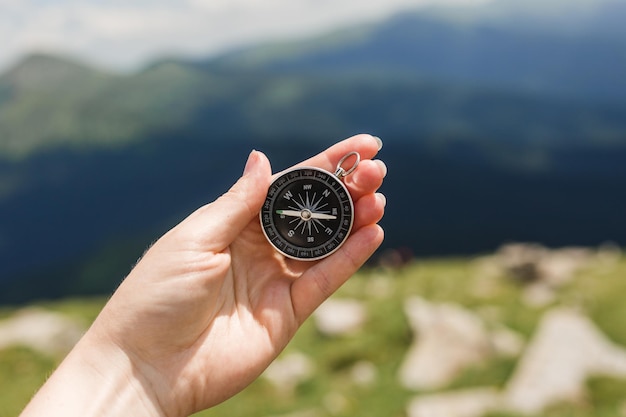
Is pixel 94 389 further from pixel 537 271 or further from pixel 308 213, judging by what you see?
pixel 537 271

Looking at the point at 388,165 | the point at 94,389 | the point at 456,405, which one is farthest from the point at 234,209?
the point at 388,165

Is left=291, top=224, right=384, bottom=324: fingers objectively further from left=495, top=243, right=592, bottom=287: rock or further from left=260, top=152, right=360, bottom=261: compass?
left=495, top=243, right=592, bottom=287: rock

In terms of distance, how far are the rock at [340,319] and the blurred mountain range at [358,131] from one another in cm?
2534

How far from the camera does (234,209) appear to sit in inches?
185

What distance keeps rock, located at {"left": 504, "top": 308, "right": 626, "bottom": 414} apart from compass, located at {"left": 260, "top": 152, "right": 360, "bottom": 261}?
436 centimetres

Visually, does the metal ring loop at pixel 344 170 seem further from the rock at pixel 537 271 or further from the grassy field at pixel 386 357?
the rock at pixel 537 271

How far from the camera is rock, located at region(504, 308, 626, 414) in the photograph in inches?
323

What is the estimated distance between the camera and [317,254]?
5020mm

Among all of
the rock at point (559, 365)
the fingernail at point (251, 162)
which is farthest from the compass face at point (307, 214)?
the rock at point (559, 365)

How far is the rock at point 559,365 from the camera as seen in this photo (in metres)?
8.20

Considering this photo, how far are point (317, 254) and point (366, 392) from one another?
5.89 m

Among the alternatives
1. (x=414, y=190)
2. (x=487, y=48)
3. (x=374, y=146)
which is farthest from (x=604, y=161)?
(x=374, y=146)

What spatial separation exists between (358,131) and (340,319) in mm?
45596

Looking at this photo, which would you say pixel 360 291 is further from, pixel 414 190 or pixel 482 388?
pixel 414 190
